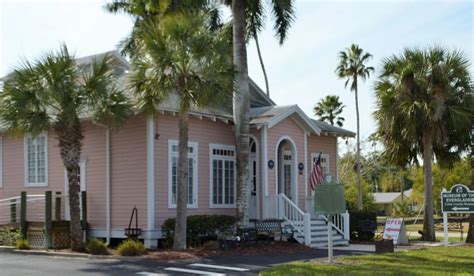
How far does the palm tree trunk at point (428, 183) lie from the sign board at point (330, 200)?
8.77 m

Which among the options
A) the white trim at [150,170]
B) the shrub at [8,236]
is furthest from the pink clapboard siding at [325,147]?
the shrub at [8,236]

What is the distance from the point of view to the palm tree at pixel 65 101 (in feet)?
56.6

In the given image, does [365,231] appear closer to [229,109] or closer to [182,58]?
[229,109]

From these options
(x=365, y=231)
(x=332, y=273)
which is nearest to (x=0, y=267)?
(x=332, y=273)

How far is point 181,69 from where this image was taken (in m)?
17.2

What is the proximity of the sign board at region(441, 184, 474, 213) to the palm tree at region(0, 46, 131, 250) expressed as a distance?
1107cm

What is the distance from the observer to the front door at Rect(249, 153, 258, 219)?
22000 millimetres

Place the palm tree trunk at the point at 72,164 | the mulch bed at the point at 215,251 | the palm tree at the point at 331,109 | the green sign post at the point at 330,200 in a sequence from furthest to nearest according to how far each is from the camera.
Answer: the palm tree at the point at 331,109, the palm tree trunk at the point at 72,164, the mulch bed at the point at 215,251, the green sign post at the point at 330,200

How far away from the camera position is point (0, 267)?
15.0 m

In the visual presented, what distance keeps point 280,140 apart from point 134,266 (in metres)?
8.89

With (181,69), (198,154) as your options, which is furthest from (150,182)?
(181,69)

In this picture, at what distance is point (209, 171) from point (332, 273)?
28.9 ft

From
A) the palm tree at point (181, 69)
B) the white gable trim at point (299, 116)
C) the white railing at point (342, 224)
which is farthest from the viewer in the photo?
the white railing at point (342, 224)

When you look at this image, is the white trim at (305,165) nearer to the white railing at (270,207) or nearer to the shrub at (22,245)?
the white railing at (270,207)
